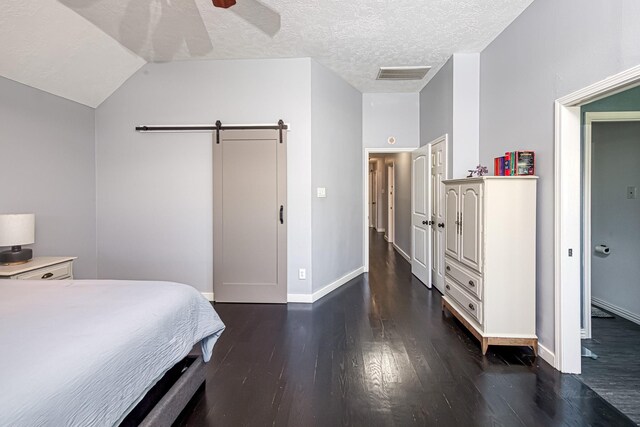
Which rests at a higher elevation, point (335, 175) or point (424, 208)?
point (335, 175)

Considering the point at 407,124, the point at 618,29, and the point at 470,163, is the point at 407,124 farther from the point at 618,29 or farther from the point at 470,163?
the point at 618,29

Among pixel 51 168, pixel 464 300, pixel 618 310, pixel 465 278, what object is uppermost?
pixel 51 168

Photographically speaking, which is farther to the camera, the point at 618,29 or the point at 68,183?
the point at 68,183

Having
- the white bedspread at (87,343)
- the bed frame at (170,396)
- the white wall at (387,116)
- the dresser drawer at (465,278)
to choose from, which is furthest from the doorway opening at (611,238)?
the white bedspread at (87,343)

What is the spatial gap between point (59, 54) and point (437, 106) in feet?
13.5

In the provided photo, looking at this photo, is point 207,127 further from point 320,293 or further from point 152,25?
point 320,293

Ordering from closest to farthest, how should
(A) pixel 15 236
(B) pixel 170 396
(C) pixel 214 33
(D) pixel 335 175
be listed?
(B) pixel 170 396 < (A) pixel 15 236 < (C) pixel 214 33 < (D) pixel 335 175

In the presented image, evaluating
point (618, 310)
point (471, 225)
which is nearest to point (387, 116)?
point (471, 225)

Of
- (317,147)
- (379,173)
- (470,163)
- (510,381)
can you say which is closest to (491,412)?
(510,381)

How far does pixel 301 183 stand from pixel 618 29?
111 inches

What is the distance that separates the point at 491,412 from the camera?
74.1 inches

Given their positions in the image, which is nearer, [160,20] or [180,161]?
[160,20]

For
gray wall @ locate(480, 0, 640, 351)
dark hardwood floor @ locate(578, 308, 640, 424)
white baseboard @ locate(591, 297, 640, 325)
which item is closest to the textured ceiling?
gray wall @ locate(480, 0, 640, 351)

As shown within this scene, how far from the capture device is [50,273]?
2.83 m
